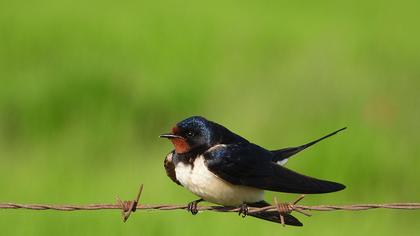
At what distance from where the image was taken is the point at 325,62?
742 centimetres

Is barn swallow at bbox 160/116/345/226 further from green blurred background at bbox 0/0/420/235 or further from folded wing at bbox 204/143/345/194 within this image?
green blurred background at bbox 0/0/420/235

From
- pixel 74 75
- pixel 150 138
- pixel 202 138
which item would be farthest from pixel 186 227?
pixel 74 75

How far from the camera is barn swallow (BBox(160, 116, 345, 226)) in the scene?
422cm

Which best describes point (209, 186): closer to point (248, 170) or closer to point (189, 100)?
point (248, 170)

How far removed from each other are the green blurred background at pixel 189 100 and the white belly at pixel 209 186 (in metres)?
0.91

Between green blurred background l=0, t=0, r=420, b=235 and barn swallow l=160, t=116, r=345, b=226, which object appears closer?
barn swallow l=160, t=116, r=345, b=226

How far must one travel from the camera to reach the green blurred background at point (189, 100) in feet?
18.5

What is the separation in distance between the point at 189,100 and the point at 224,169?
2.64 metres

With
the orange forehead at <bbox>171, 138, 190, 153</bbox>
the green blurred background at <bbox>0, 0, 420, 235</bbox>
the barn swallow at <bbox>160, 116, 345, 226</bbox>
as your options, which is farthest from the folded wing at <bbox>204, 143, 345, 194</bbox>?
the green blurred background at <bbox>0, 0, 420, 235</bbox>

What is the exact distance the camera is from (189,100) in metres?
6.86

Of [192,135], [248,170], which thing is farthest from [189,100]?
[248,170]

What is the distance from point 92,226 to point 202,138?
103cm

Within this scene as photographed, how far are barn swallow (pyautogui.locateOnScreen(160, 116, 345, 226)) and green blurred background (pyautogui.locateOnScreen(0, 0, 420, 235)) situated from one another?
867 mm

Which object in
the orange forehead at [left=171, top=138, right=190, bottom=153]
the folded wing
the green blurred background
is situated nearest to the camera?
the folded wing
